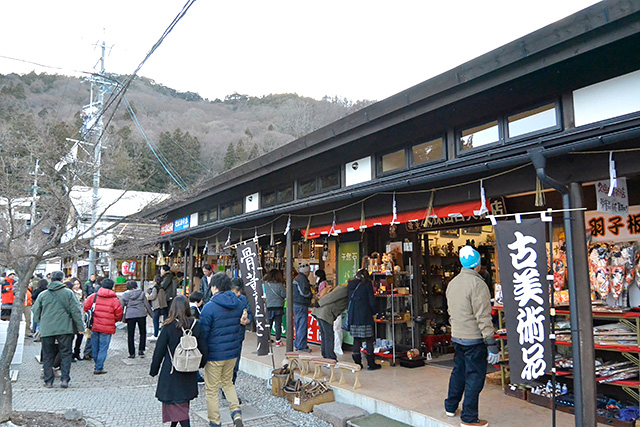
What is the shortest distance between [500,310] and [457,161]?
106 inches

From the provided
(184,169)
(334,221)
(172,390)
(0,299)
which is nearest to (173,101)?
(184,169)

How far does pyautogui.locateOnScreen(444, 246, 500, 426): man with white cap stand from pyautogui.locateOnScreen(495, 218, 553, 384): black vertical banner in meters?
0.48

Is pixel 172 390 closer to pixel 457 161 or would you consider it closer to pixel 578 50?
pixel 457 161

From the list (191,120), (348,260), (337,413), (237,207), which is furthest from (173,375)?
(191,120)

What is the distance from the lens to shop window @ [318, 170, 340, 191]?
944 centimetres

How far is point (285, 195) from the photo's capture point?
444 inches

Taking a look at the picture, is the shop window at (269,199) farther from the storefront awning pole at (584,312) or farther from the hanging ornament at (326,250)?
the storefront awning pole at (584,312)

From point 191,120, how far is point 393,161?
47525 millimetres

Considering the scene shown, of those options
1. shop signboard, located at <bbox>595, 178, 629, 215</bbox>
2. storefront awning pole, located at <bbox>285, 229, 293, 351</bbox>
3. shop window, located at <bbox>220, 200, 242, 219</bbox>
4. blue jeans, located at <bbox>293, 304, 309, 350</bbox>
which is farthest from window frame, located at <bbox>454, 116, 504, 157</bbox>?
shop window, located at <bbox>220, 200, 242, 219</bbox>

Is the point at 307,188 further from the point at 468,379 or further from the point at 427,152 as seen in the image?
the point at 468,379

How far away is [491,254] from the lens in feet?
33.7

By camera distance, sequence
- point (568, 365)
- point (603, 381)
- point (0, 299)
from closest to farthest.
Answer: point (603, 381) → point (568, 365) → point (0, 299)

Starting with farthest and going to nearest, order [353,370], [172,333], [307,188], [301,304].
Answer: [307,188]
[301,304]
[353,370]
[172,333]

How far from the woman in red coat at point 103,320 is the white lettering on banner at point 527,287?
7.94 metres
